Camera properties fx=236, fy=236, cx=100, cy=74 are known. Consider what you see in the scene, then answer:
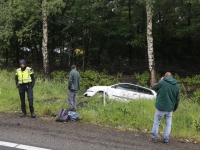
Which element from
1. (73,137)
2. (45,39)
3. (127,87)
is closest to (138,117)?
(73,137)

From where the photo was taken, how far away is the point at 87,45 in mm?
24312

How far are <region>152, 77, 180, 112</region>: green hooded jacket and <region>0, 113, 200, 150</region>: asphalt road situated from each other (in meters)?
Answer: 0.86

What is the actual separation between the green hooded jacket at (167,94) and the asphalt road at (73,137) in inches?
33.8

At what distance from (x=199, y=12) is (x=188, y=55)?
395 cm

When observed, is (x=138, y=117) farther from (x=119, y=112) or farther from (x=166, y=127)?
(x=166, y=127)

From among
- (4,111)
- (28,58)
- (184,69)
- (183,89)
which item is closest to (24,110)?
(4,111)

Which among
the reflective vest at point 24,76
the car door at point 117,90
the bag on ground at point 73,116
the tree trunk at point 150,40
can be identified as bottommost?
the bag on ground at point 73,116

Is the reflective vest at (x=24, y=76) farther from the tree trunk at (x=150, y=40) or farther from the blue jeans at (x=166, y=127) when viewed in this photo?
the tree trunk at (x=150, y=40)

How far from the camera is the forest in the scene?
17.1m

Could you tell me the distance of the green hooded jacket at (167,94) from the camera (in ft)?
17.8

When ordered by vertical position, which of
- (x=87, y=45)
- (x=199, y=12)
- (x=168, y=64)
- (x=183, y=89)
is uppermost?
(x=199, y=12)

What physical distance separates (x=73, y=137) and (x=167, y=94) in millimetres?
2369

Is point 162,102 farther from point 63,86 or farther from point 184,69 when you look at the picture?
point 184,69

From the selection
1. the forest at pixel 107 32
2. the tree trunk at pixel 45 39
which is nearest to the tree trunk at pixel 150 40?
the forest at pixel 107 32
